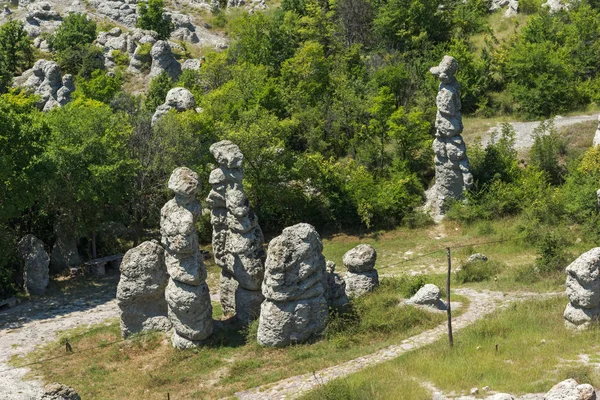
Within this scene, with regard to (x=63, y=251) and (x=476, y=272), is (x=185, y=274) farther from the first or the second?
(x=63, y=251)

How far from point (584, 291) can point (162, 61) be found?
4181cm

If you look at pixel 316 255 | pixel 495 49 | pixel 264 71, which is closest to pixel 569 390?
pixel 316 255

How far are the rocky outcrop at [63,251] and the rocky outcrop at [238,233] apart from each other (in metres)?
10.9

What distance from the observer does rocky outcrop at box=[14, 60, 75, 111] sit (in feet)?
170

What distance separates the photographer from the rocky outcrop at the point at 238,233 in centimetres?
2503

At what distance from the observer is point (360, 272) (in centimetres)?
2662

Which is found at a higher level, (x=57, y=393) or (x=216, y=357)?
(x=57, y=393)

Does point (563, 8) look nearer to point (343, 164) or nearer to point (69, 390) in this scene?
point (343, 164)

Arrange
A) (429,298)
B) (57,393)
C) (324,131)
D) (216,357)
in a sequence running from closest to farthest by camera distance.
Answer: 1. (57,393)
2. (216,357)
3. (429,298)
4. (324,131)

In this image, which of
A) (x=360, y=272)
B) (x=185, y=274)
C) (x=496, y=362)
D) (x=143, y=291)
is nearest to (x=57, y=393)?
(x=185, y=274)

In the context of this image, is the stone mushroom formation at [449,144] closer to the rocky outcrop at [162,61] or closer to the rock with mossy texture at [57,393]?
the rock with mossy texture at [57,393]

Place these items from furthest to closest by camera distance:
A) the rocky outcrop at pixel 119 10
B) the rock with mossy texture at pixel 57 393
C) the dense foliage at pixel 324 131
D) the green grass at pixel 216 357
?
the rocky outcrop at pixel 119 10, the dense foliage at pixel 324 131, the green grass at pixel 216 357, the rock with mossy texture at pixel 57 393

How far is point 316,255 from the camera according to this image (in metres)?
23.6

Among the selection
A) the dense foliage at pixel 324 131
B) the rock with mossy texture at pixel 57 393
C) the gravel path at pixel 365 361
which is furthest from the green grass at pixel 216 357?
the dense foliage at pixel 324 131
